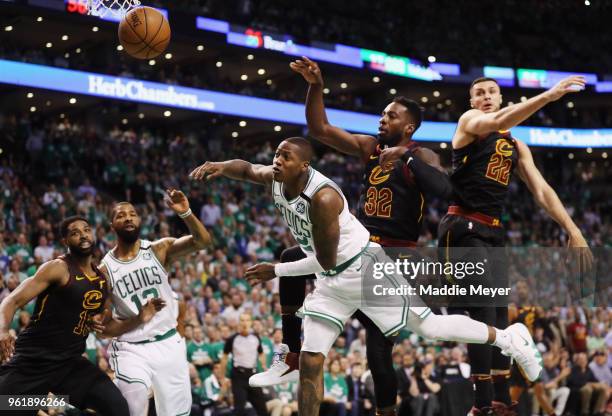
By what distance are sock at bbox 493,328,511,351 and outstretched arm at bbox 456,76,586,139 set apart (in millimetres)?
1602

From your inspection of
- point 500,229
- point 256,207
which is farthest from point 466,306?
point 256,207

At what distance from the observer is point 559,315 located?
1692cm

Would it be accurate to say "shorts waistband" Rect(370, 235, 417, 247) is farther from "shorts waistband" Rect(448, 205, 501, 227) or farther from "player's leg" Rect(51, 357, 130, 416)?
"player's leg" Rect(51, 357, 130, 416)

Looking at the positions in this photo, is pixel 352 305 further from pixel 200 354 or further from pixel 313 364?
pixel 200 354

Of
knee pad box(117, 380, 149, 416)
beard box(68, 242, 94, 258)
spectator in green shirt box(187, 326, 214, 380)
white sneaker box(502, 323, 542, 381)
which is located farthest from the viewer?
spectator in green shirt box(187, 326, 214, 380)

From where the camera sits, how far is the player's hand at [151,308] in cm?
753

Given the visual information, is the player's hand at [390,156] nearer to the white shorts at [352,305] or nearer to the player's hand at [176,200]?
the white shorts at [352,305]

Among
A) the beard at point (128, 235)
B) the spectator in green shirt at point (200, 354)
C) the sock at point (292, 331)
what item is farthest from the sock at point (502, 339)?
the spectator in green shirt at point (200, 354)

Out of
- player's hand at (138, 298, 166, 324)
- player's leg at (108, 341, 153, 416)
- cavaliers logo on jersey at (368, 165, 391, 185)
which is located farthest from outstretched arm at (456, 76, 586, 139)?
player's leg at (108, 341, 153, 416)

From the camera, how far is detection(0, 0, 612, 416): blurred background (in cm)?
1459

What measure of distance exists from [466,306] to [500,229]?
0.72 meters

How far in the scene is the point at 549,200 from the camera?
281 inches

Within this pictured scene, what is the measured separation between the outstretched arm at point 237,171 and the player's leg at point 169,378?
186 cm

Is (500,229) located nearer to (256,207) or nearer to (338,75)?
(256,207)
